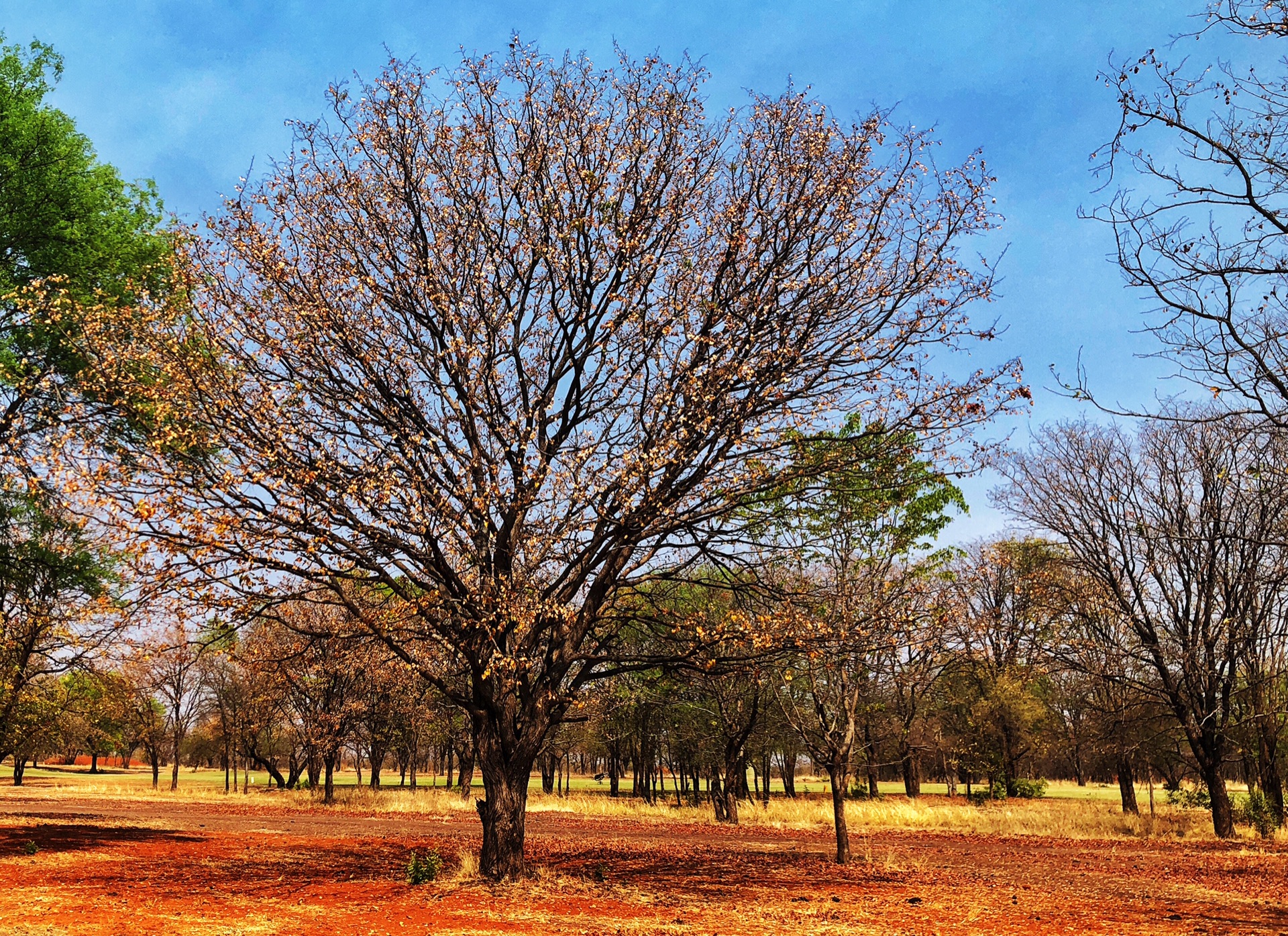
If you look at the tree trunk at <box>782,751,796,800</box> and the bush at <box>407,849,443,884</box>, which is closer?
the bush at <box>407,849,443,884</box>

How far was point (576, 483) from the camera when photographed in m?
11.7

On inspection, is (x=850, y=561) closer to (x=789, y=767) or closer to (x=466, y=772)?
(x=466, y=772)

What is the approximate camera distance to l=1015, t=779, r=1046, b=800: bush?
1767 inches

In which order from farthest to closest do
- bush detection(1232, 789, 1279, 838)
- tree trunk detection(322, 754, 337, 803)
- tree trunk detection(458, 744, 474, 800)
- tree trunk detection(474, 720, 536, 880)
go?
tree trunk detection(458, 744, 474, 800)
tree trunk detection(322, 754, 337, 803)
bush detection(1232, 789, 1279, 838)
tree trunk detection(474, 720, 536, 880)

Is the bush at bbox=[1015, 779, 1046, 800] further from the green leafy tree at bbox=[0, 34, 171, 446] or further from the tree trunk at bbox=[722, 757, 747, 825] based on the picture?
the green leafy tree at bbox=[0, 34, 171, 446]

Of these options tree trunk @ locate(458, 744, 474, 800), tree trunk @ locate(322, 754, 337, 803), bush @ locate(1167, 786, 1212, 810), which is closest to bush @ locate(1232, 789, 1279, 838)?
bush @ locate(1167, 786, 1212, 810)

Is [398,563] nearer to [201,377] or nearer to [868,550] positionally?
[201,377]

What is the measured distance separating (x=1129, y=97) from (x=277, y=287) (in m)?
11.3

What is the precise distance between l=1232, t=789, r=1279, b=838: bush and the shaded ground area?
3193 millimetres

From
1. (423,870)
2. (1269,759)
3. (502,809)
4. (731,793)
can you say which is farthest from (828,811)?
(423,870)

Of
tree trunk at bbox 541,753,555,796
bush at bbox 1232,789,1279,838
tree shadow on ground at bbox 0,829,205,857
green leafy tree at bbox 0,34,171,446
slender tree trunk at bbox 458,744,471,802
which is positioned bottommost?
tree trunk at bbox 541,753,555,796

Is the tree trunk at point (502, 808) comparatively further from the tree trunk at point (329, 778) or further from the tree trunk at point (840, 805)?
the tree trunk at point (329, 778)

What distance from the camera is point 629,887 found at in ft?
42.7

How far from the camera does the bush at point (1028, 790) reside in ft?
147
